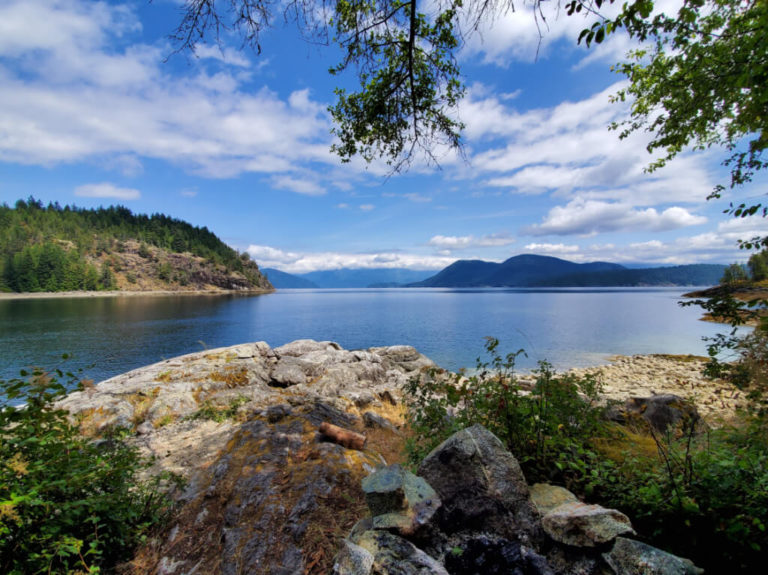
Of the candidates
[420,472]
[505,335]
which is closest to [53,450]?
[420,472]

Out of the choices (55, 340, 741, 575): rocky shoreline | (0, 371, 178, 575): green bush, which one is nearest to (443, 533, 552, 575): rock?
(55, 340, 741, 575): rocky shoreline


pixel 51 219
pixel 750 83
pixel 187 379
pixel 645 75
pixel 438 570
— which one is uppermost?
pixel 51 219

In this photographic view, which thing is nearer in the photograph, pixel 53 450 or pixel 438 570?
Answer: pixel 438 570

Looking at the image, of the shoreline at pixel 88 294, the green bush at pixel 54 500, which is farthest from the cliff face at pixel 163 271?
the green bush at pixel 54 500

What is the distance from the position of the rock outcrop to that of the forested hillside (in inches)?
6617

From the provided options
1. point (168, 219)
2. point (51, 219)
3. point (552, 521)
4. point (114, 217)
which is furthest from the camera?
point (168, 219)

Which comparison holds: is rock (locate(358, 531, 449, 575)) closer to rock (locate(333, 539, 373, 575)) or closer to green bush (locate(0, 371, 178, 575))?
rock (locate(333, 539, 373, 575))

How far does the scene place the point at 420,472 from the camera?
375 cm

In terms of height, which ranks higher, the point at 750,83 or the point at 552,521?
the point at 750,83

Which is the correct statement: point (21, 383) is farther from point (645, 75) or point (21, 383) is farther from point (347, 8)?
point (645, 75)

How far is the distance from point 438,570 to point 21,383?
172 inches

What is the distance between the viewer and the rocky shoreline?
12.5 feet

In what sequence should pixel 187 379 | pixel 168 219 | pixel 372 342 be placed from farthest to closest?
pixel 168 219
pixel 372 342
pixel 187 379

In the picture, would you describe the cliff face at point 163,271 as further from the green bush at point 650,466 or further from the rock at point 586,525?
the rock at point 586,525
